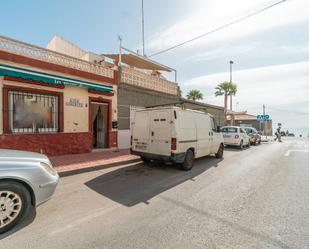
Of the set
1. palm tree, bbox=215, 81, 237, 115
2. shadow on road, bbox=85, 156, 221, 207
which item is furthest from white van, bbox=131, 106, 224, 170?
palm tree, bbox=215, 81, 237, 115

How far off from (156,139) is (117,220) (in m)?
4.00

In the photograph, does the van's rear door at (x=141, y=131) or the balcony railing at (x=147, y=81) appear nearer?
the van's rear door at (x=141, y=131)

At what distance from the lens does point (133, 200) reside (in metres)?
4.30

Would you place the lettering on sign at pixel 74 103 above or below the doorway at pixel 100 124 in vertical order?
above

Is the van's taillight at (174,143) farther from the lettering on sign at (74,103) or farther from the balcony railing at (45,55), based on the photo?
the balcony railing at (45,55)

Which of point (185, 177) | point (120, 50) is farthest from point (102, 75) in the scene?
point (185, 177)

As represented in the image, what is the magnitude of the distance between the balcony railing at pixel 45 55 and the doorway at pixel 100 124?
75.1 inches

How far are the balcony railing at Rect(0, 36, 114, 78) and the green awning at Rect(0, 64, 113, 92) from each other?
0.65m

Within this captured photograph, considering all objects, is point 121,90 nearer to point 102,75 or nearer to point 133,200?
point 102,75

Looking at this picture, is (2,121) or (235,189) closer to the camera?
(235,189)

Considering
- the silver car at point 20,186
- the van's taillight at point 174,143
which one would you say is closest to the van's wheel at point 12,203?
the silver car at point 20,186

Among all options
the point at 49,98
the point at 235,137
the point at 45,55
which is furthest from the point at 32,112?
the point at 235,137

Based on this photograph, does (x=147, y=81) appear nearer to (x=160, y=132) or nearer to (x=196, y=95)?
(x=160, y=132)

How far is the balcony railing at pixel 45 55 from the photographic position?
7.32 meters
